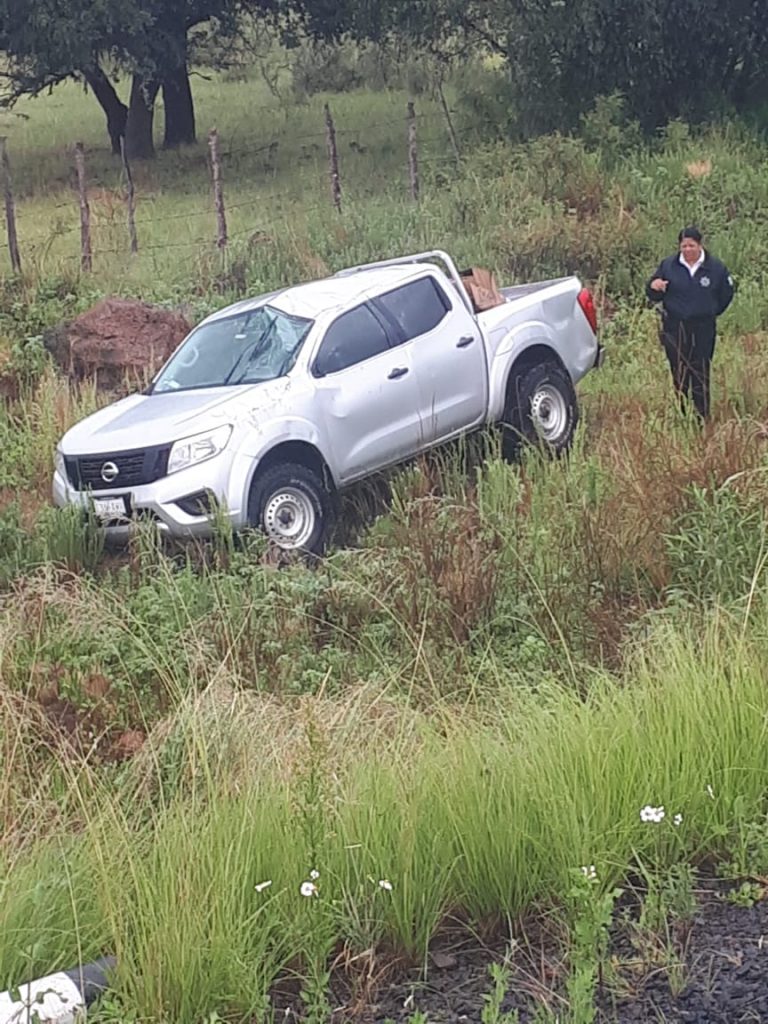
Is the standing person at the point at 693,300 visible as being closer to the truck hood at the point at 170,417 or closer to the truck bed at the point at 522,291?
the truck bed at the point at 522,291

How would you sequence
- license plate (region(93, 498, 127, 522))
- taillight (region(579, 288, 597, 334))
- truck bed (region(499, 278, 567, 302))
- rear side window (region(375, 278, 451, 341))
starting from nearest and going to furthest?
license plate (region(93, 498, 127, 522))
rear side window (region(375, 278, 451, 341))
truck bed (region(499, 278, 567, 302))
taillight (region(579, 288, 597, 334))

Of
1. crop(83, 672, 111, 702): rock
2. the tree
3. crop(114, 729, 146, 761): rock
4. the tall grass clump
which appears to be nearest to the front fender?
crop(83, 672, 111, 702): rock

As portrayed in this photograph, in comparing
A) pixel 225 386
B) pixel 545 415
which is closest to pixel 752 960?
pixel 225 386

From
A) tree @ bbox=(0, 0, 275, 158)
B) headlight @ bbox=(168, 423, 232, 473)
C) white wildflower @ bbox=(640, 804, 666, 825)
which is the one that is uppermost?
tree @ bbox=(0, 0, 275, 158)

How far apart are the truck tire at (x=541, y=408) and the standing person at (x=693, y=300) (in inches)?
39.4

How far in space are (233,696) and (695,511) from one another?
2901 millimetres

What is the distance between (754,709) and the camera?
4504mm

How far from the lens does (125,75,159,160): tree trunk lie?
31.1 meters

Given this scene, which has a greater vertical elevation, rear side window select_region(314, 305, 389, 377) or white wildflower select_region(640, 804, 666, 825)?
rear side window select_region(314, 305, 389, 377)

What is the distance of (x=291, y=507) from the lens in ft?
29.3

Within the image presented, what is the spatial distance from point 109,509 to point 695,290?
15.1 ft

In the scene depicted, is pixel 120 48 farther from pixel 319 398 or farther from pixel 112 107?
pixel 319 398

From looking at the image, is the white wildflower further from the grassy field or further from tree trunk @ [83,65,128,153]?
tree trunk @ [83,65,128,153]

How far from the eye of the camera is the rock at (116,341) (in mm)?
13477
